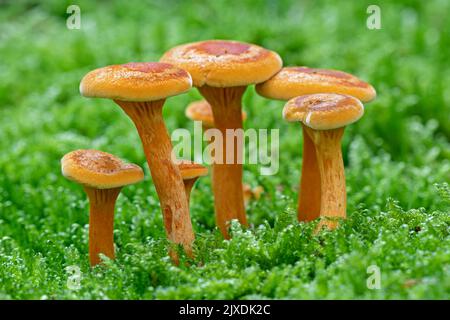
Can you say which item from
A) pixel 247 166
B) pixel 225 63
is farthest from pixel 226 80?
pixel 247 166

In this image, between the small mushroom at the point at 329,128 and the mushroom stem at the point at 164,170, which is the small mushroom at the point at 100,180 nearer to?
the mushroom stem at the point at 164,170

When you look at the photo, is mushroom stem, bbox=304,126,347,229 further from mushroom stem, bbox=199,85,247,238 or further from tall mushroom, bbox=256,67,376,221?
mushroom stem, bbox=199,85,247,238

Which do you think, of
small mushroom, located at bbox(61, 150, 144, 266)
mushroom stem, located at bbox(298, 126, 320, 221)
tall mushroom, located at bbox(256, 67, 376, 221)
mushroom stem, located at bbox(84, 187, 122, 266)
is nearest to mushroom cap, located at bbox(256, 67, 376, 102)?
tall mushroom, located at bbox(256, 67, 376, 221)

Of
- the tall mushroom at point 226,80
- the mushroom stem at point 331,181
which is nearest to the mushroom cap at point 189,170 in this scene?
the tall mushroom at point 226,80

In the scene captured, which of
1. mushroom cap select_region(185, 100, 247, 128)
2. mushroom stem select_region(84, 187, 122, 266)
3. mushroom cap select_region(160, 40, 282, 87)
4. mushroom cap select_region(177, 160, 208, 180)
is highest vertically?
mushroom cap select_region(160, 40, 282, 87)
